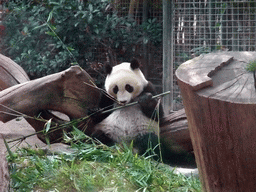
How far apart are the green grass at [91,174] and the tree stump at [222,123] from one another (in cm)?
59

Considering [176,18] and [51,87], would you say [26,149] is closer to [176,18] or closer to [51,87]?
[51,87]

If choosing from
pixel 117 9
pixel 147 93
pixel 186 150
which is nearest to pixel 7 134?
pixel 147 93

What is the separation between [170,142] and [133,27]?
99.6 inches

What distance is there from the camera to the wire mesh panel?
14.3ft

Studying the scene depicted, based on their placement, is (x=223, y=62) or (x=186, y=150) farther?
(x=186, y=150)

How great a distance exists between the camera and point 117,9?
5.68 metres

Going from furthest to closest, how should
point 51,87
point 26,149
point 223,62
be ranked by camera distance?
point 51,87 < point 26,149 < point 223,62

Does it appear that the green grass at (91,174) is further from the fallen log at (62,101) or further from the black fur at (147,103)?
the black fur at (147,103)

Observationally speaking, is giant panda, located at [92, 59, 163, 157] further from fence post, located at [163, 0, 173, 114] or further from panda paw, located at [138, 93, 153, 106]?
fence post, located at [163, 0, 173, 114]

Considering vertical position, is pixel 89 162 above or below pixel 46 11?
below

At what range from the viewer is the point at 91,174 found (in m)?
2.33

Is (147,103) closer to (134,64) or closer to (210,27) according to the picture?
(134,64)

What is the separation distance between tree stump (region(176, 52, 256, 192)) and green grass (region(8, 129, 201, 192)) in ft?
1.92

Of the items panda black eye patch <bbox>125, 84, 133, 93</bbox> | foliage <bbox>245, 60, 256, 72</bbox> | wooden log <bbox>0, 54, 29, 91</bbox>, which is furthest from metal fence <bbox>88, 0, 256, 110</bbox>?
foliage <bbox>245, 60, 256, 72</bbox>
